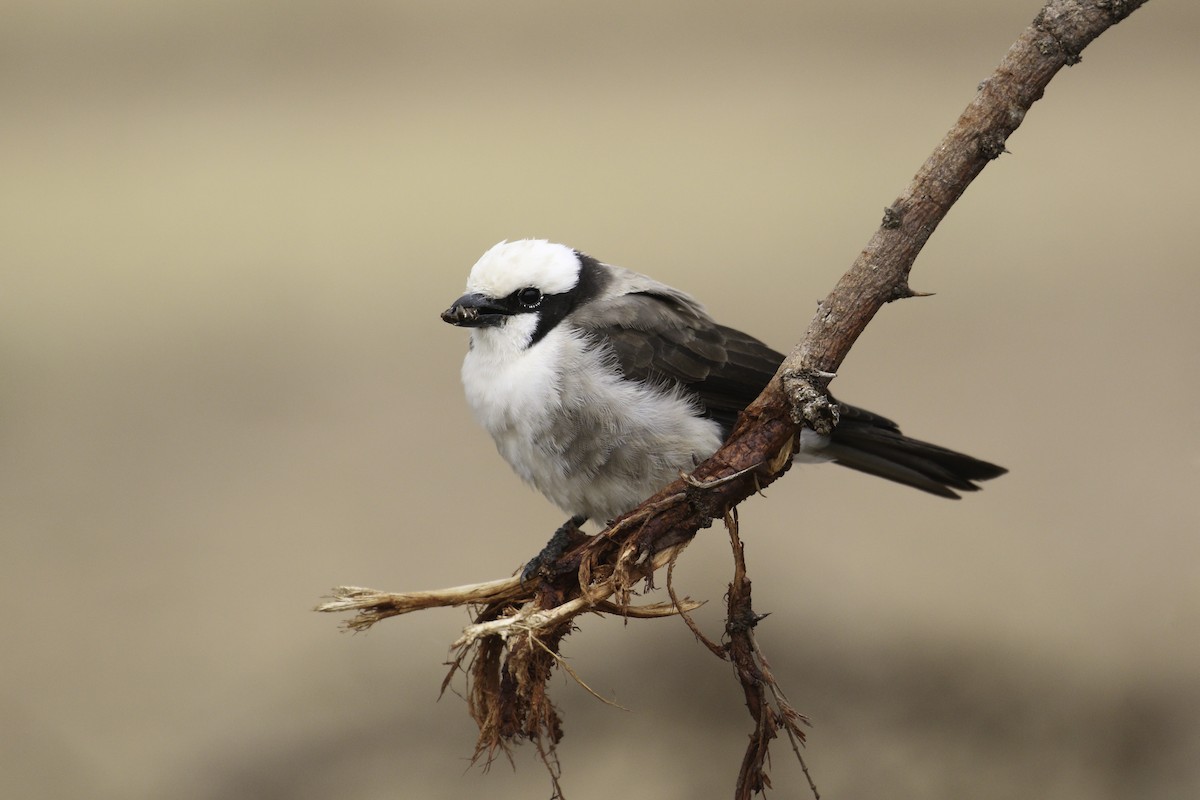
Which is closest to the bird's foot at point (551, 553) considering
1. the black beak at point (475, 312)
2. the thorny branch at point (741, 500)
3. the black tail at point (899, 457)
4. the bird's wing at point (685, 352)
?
the thorny branch at point (741, 500)

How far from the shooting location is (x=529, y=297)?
215 centimetres

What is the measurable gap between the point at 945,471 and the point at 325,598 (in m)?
1.19

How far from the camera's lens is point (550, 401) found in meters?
2.04

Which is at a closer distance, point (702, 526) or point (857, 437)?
point (702, 526)

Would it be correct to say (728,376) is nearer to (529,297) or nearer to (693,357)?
(693,357)

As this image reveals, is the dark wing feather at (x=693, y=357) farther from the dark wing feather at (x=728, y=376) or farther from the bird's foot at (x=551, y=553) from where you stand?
the bird's foot at (x=551, y=553)

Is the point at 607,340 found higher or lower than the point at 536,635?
higher

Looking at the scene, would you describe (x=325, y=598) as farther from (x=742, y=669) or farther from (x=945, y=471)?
(x=945, y=471)

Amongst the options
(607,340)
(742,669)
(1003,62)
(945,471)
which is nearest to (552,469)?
(607,340)

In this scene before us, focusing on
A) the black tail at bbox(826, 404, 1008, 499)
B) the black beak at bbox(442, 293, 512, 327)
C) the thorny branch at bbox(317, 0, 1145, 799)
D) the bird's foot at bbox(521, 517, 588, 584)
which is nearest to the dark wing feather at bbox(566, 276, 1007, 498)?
the black tail at bbox(826, 404, 1008, 499)

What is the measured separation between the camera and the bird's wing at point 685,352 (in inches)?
83.1

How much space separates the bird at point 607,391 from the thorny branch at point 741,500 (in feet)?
0.98

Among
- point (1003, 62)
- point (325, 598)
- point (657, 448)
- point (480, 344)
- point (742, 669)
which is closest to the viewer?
point (1003, 62)

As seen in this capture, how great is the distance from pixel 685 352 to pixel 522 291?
13.4 inches
